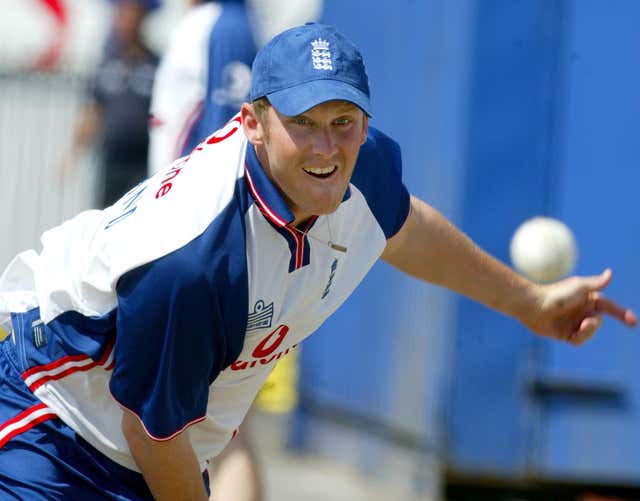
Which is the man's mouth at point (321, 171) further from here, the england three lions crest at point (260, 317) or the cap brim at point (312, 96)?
the england three lions crest at point (260, 317)

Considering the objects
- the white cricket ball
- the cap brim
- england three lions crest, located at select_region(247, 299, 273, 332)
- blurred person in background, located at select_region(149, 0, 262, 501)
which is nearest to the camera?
the cap brim

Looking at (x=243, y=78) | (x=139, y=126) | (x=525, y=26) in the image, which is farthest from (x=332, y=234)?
(x=139, y=126)

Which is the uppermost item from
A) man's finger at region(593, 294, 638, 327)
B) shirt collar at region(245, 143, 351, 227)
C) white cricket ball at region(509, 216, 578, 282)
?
white cricket ball at region(509, 216, 578, 282)

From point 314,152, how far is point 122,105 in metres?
6.35

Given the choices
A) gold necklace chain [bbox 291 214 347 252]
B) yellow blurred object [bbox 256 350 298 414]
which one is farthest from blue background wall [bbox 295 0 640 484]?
gold necklace chain [bbox 291 214 347 252]

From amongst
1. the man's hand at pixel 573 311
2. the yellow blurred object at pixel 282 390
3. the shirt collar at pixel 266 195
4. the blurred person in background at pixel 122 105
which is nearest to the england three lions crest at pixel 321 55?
the shirt collar at pixel 266 195

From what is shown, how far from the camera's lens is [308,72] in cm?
297

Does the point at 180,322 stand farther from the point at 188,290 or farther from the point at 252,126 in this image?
the point at 252,126

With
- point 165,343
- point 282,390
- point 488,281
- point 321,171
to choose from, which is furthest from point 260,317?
point 282,390

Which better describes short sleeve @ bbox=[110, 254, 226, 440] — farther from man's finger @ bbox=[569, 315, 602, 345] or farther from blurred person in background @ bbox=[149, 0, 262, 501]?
blurred person in background @ bbox=[149, 0, 262, 501]

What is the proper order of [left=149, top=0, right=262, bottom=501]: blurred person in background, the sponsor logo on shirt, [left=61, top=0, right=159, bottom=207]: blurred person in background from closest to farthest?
the sponsor logo on shirt, [left=149, top=0, right=262, bottom=501]: blurred person in background, [left=61, top=0, right=159, bottom=207]: blurred person in background

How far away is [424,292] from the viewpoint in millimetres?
6664

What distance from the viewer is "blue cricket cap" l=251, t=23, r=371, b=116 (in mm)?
2955

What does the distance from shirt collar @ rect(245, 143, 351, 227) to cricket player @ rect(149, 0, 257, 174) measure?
2.11m
